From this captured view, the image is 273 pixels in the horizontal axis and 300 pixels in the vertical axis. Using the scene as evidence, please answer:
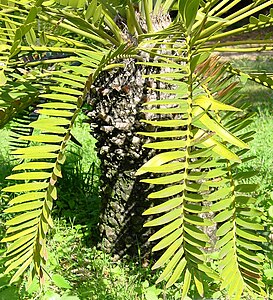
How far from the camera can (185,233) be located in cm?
106

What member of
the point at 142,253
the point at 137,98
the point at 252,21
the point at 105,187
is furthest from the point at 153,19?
the point at 142,253

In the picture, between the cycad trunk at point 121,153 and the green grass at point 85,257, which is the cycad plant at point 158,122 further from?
the green grass at point 85,257

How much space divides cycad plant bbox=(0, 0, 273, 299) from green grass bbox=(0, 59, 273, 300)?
0.57 ft

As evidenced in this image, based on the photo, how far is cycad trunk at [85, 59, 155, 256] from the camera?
1.82 meters

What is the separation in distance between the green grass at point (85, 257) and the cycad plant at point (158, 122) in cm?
17

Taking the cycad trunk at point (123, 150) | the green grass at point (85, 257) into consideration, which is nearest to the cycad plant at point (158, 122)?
the cycad trunk at point (123, 150)

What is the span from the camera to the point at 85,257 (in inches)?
82.9

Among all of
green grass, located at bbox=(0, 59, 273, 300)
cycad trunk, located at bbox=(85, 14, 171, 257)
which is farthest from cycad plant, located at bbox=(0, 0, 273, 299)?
green grass, located at bbox=(0, 59, 273, 300)

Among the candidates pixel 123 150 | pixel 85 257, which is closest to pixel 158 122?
pixel 123 150

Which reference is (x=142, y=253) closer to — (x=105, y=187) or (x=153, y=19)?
(x=105, y=187)

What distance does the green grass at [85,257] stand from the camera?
5.79ft

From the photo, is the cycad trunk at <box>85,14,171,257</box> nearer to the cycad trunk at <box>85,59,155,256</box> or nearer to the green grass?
the cycad trunk at <box>85,59,155,256</box>

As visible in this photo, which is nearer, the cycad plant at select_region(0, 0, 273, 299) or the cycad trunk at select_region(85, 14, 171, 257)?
the cycad plant at select_region(0, 0, 273, 299)

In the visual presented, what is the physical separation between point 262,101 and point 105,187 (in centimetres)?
320
